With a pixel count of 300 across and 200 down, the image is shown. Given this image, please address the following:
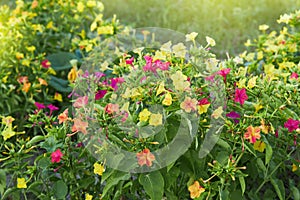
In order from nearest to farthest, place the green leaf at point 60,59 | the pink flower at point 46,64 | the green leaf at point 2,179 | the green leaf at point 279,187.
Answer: the green leaf at point 279,187 → the green leaf at point 2,179 → the pink flower at point 46,64 → the green leaf at point 60,59

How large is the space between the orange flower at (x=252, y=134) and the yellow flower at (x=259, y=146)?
0.35ft

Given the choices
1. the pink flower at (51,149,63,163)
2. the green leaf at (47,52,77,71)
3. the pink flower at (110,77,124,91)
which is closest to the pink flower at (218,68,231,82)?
the pink flower at (110,77,124,91)

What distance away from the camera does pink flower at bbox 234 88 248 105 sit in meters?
2.27

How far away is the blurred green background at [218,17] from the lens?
5.05m

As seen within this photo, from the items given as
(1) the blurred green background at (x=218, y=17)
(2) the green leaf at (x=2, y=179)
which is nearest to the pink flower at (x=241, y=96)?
(2) the green leaf at (x=2, y=179)

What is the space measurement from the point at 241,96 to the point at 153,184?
458 millimetres

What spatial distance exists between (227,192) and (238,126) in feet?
0.81

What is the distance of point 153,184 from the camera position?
2217 mm

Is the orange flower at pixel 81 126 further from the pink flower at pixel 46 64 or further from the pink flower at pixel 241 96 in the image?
the pink flower at pixel 46 64

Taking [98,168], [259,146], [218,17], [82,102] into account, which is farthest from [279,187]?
[218,17]

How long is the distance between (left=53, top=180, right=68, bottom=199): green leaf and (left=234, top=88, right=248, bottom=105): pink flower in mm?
775

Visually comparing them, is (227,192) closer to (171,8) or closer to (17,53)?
(17,53)

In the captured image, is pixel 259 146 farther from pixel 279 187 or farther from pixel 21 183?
pixel 21 183

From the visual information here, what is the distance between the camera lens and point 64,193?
2467mm
